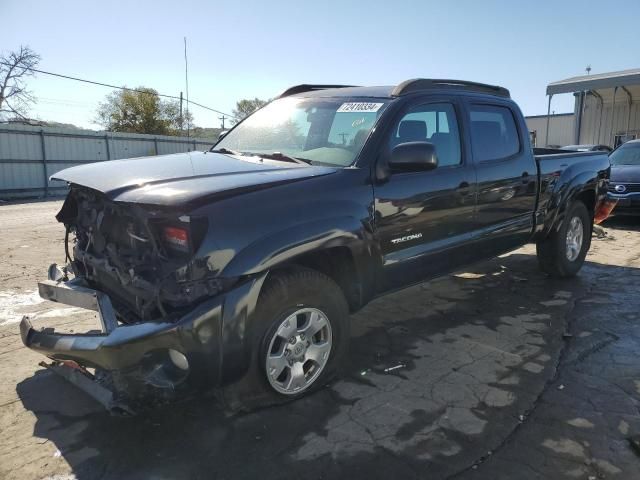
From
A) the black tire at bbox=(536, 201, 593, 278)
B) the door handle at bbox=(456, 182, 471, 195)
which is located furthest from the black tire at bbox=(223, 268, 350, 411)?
the black tire at bbox=(536, 201, 593, 278)

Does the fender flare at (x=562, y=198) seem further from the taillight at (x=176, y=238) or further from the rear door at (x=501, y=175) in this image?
the taillight at (x=176, y=238)

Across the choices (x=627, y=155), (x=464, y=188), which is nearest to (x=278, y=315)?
(x=464, y=188)

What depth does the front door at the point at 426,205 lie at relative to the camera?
3.62 meters

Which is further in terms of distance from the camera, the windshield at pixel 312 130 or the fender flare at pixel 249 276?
the windshield at pixel 312 130

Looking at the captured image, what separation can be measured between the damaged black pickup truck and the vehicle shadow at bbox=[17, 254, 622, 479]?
10.1 inches

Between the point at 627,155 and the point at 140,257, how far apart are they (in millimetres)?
11546

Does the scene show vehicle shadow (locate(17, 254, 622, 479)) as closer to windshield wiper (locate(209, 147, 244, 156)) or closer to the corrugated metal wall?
windshield wiper (locate(209, 147, 244, 156))

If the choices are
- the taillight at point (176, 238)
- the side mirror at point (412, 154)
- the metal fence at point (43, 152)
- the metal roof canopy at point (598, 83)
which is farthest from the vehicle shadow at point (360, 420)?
the metal roof canopy at point (598, 83)

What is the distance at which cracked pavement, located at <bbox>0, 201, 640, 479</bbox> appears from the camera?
8.70ft

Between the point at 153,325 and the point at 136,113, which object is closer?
the point at 153,325

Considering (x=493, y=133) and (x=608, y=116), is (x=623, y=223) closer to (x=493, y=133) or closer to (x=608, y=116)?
(x=493, y=133)

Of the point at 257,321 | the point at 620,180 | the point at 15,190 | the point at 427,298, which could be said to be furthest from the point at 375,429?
the point at 15,190

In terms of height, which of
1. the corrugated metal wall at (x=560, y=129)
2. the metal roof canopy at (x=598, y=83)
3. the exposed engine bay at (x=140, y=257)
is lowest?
the exposed engine bay at (x=140, y=257)

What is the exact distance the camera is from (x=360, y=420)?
120 inches
